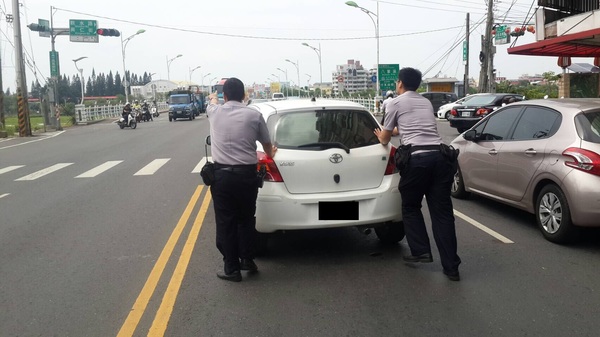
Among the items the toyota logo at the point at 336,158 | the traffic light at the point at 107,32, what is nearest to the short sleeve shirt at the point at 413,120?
the toyota logo at the point at 336,158

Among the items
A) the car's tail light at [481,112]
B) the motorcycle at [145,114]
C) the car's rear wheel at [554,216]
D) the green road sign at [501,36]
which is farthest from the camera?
the motorcycle at [145,114]

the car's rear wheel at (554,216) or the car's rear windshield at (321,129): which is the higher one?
the car's rear windshield at (321,129)

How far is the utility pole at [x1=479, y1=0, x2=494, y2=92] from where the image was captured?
100 ft

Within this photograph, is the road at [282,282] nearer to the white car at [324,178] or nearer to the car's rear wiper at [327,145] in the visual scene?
the white car at [324,178]

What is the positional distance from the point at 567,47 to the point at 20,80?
24.4m

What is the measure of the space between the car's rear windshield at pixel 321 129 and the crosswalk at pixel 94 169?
7.34 metres

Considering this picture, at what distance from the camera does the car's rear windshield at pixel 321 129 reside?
18.1 feet

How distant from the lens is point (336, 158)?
17.6 feet

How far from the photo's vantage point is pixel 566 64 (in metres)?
21.2

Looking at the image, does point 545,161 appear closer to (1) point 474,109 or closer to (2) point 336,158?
(2) point 336,158

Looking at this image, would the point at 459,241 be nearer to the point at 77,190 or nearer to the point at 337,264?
the point at 337,264

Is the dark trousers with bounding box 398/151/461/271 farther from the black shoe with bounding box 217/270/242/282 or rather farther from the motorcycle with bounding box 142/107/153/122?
the motorcycle with bounding box 142/107/153/122

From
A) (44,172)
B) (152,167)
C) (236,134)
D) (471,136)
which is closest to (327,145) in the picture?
(236,134)

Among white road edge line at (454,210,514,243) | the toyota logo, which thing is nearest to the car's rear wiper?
the toyota logo
